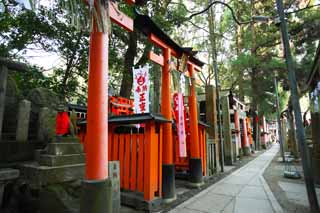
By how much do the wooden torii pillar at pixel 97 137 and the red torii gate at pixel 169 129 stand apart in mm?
2443

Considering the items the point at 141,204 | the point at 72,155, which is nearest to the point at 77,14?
the point at 72,155

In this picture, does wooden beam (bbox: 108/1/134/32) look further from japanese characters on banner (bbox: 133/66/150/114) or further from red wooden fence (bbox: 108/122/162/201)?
japanese characters on banner (bbox: 133/66/150/114)

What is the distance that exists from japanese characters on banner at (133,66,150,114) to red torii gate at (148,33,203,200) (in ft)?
4.77

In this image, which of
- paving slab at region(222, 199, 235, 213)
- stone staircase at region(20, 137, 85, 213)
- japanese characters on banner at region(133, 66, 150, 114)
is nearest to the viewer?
stone staircase at region(20, 137, 85, 213)

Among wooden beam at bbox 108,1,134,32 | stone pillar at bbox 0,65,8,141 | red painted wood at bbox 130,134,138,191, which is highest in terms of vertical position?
wooden beam at bbox 108,1,134,32

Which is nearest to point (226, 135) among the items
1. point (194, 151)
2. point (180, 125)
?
point (194, 151)

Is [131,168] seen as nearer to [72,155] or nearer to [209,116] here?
[72,155]

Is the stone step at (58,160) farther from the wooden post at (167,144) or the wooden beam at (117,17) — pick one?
the wooden beam at (117,17)

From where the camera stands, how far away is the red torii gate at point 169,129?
482cm

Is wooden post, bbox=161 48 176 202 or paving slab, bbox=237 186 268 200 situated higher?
wooden post, bbox=161 48 176 202

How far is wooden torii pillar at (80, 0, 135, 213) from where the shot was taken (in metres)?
2.42

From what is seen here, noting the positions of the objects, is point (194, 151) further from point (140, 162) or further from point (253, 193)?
point (140, 162)

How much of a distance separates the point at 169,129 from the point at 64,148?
2.48 meters

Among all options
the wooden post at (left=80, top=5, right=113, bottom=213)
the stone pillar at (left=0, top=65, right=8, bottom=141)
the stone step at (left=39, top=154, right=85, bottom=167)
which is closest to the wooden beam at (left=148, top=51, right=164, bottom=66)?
the wooden post at (left=80, top=5, right=113, bottom=213)
